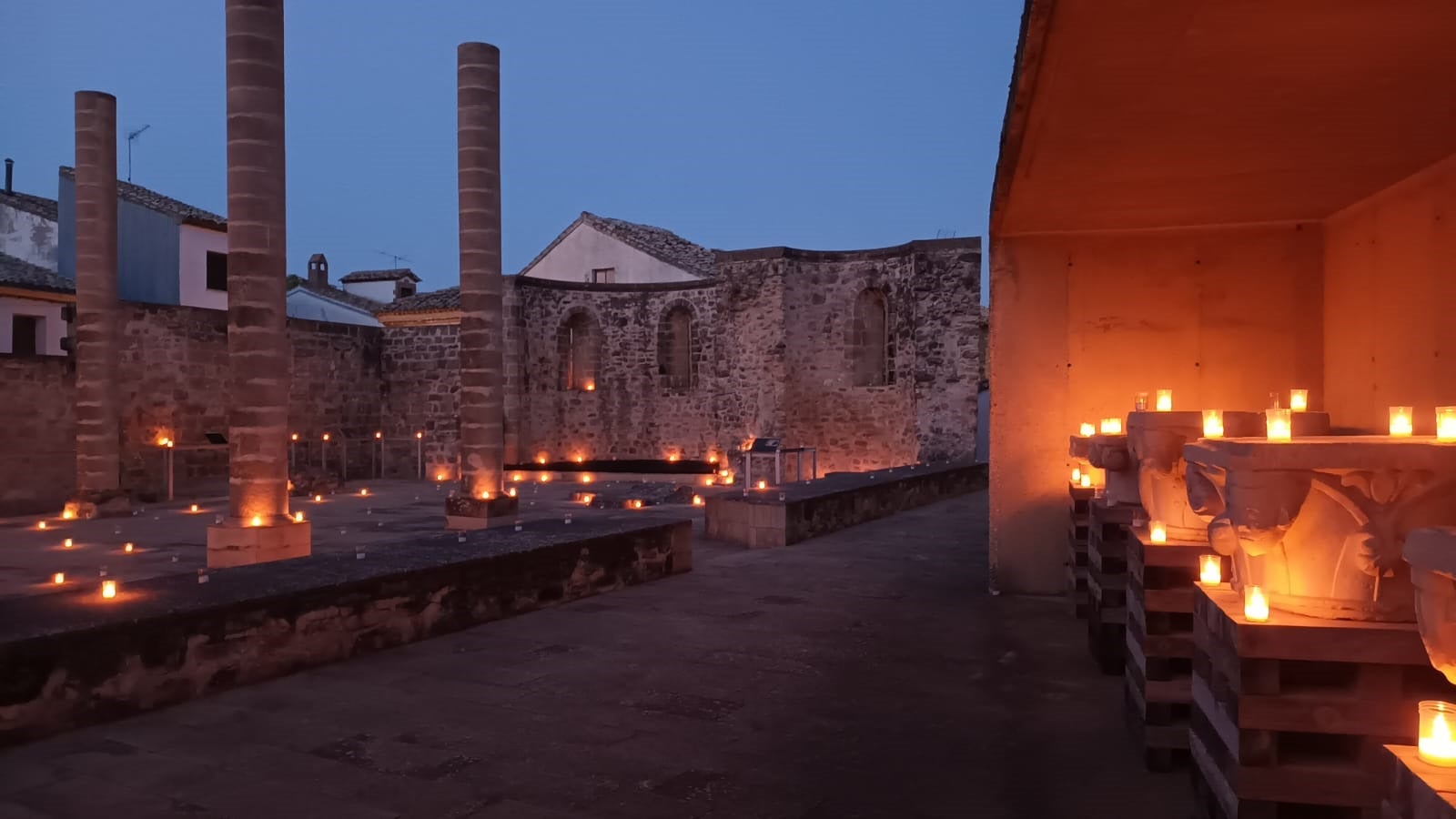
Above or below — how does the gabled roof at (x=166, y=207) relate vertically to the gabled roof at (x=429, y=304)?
above

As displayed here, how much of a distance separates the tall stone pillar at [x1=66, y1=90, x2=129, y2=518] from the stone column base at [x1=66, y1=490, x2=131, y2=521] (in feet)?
0.04

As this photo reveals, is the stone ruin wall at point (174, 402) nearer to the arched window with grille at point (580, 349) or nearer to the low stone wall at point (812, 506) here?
the arched window with grille at point (580, 349)

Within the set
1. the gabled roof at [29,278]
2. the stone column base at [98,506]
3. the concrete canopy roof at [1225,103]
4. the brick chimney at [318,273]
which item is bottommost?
the stone column base at [98,506]

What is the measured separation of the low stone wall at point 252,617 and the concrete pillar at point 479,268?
475 cm

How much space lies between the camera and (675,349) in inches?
987

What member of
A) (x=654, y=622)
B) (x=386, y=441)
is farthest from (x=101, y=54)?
(x=654, y=622)

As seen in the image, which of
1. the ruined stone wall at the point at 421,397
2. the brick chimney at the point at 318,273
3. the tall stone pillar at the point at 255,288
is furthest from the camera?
the brick chimney at the point at 318,273

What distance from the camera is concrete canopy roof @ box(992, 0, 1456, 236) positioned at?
3.47m

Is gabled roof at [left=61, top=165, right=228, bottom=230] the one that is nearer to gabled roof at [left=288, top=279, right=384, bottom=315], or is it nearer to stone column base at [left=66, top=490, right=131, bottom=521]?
gabled roof at [left=288, top=279, right=384, bottom=315]

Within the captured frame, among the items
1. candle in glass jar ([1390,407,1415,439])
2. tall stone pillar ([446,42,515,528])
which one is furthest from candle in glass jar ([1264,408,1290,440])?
tall stone pillar ([446,42,515,528])

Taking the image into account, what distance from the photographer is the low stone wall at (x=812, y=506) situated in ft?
37.3

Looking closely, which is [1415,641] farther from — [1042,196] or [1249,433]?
[1042,196]

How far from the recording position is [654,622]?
721 cm

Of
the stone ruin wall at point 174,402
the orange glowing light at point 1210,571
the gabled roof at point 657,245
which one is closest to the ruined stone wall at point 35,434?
the stone ruin wall at point 174,402
